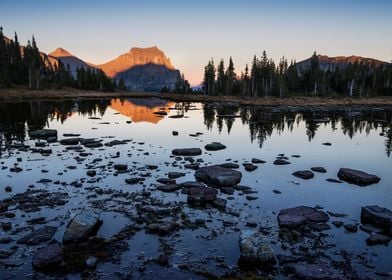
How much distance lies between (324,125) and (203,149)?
32.4m

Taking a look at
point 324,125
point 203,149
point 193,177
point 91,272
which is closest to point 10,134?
point 203,149

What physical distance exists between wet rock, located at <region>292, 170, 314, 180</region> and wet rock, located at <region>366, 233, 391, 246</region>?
940 cm

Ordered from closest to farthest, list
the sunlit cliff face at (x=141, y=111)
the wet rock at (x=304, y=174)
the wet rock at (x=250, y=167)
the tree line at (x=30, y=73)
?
the wet rock at (x=304, y=174), the wet rock at (x=250, y=167), the sunlit cliff face at (x=141, y=111), the tree line at (x=30, y=73)

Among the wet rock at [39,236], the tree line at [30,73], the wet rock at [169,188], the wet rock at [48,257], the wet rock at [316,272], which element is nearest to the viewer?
the wet rock at [316,272]

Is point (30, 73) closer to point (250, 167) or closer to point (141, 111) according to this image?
point (141, 111)

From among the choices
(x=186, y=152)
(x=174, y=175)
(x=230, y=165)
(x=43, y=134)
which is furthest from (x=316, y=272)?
(x=43, y=134)

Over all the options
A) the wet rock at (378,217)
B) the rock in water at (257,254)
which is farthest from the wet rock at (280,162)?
the rock in water at (257,254)

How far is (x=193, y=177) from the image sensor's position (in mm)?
22578

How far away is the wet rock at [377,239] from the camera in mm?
13461

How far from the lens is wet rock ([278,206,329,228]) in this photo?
591 inches

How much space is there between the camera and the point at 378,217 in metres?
15.1

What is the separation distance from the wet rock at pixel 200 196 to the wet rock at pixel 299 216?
13.5 feet

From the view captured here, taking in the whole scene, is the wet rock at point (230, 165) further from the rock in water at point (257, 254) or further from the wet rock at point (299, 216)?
the rock in water at point (257, 254)

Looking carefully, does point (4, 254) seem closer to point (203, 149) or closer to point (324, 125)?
point (203, 149)
